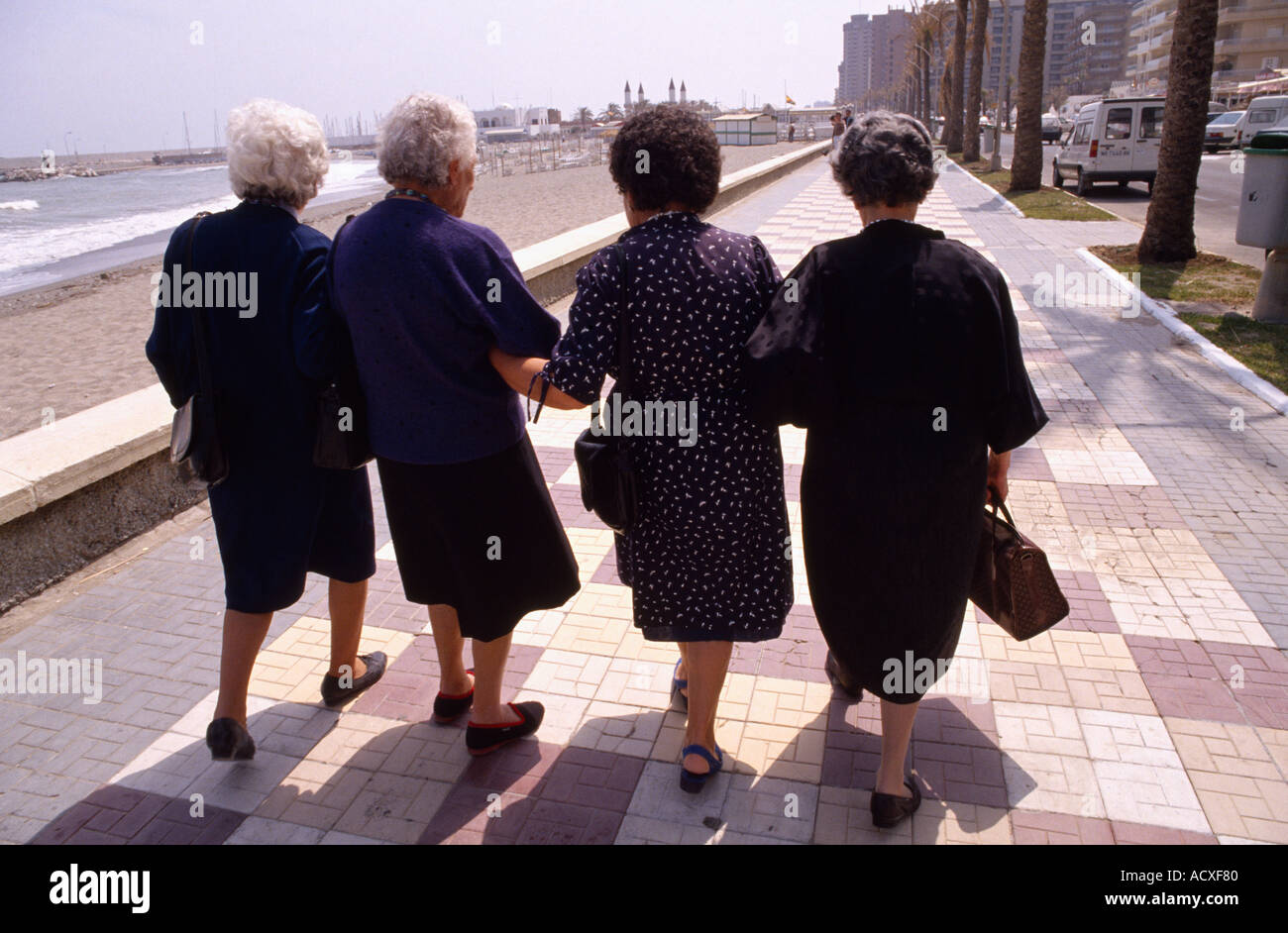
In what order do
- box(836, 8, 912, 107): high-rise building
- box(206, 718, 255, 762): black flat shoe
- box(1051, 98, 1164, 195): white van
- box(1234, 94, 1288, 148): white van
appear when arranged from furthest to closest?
box(836, 8, 912, 107): high-rise building → box(1234, 94, 1288, 148): white van → box(1051, 98, 1164, 195): white van → box(206, 718, 255, 762): black flat shoe

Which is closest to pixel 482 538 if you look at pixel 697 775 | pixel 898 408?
pixel 697 775

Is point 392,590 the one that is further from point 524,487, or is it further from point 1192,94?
point 1192,94

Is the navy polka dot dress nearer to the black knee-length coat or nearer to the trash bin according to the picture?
the black knee-length coat

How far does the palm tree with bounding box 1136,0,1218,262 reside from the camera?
965cm

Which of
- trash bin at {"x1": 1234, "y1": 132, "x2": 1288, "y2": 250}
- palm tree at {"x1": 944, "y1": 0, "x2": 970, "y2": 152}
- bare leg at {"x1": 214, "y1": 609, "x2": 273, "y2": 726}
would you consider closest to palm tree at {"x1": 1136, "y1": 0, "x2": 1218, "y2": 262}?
trash bin at {"x1": 1234, "y1": 132, "x2": 1288, "y2": 250}

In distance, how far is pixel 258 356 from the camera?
2.60 metres

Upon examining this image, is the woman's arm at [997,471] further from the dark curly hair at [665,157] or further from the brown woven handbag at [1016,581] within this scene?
the dark curly hair at [665,157]

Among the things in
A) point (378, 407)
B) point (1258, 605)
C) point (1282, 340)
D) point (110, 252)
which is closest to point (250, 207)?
point (378, 407)

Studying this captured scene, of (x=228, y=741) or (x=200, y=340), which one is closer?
(x=200, y=340)

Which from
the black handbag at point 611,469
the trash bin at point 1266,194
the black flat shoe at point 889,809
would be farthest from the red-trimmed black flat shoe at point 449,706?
the trash bin at point 1266,194

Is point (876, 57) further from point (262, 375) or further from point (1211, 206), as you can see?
point (262, 375)

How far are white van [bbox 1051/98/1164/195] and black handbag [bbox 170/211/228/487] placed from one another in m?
18.9

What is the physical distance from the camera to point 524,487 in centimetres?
267

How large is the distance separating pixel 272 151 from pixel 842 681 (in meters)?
2.47
